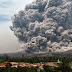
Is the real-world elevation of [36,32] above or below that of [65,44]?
above

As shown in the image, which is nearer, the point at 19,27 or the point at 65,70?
the point at 65,70

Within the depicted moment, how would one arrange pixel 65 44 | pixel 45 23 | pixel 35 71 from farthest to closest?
pixel 45 23 → pixel 65 44 → pixel 35 71

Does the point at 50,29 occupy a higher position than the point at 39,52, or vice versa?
the point at 50,29

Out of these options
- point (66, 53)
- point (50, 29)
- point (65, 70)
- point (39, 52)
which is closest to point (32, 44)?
point (39, 52)

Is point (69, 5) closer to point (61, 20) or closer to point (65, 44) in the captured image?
point (61, 20)

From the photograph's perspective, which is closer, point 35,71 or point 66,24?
point 35,71

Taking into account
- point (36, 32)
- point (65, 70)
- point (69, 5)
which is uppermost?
point (69, 5)

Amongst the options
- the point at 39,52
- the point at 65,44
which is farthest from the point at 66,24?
the point at 39,52

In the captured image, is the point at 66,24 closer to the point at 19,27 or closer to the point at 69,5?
the point at 69,5

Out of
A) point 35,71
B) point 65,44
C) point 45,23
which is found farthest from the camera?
point 45,23
